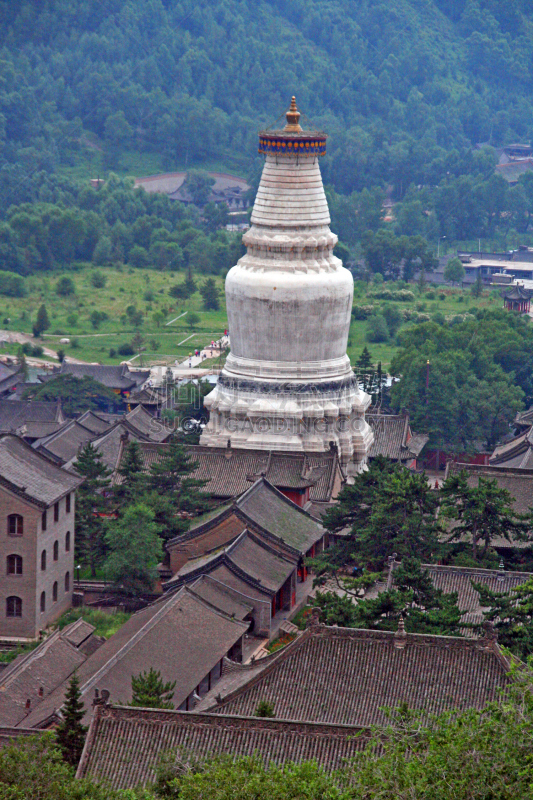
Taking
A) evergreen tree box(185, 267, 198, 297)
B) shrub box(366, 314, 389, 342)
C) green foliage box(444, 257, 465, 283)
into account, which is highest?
shrub box(366, 314, 389, 342)

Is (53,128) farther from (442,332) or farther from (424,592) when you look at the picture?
(424,592)

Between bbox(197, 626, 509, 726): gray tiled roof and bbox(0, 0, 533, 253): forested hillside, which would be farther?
bbox(0, 0, 533, 253): forested hillside

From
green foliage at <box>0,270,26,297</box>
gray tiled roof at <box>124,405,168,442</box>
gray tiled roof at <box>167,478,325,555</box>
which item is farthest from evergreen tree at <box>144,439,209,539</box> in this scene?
green foliage at <box>0,270,26,297</box>

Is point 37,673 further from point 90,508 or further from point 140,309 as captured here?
point 140,309

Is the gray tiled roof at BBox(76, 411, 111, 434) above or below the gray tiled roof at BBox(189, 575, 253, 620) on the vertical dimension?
below

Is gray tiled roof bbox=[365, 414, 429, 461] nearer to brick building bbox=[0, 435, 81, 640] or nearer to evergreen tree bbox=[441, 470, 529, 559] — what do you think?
evergreen tree bbox=[441, 470, 529, 559]

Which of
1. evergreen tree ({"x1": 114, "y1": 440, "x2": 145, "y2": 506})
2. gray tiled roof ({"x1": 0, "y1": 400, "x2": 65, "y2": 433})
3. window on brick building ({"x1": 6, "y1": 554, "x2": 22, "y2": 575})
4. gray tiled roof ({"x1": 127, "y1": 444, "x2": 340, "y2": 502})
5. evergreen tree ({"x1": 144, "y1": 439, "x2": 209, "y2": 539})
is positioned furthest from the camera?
gray tiled roof ({"x1": 0, "y1": 400, "x2": 65, "y2": 433})

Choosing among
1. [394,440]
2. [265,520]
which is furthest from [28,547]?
[394,440]
